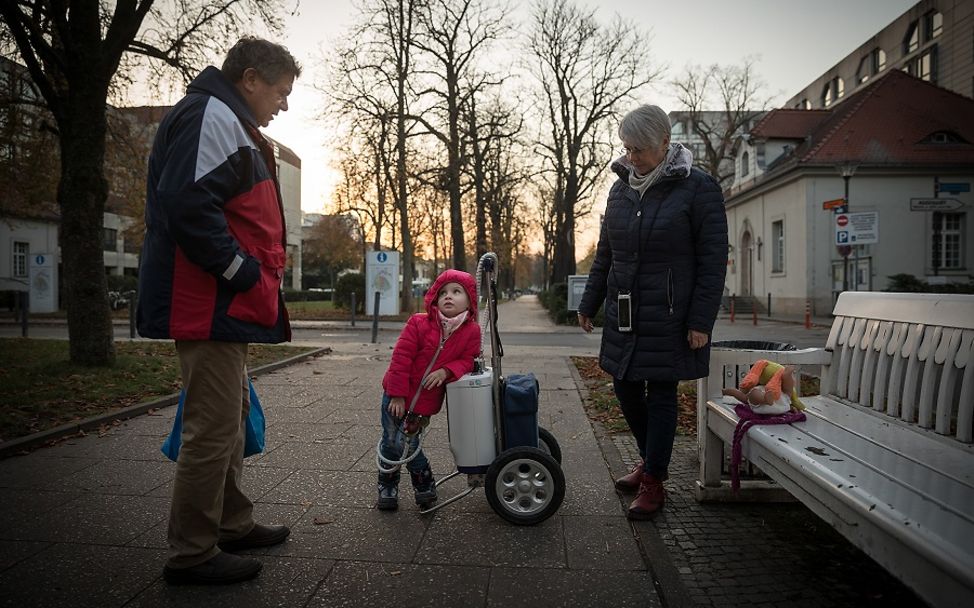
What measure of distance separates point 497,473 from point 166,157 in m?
2.09

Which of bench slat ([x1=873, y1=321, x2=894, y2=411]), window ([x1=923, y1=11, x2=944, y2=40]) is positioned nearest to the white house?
window ([x1=923, y1=11, x2=944, y2=40])

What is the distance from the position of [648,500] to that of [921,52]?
46.6 m

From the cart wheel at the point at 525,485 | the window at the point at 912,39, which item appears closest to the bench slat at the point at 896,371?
the cart wheel at the point at 525,485

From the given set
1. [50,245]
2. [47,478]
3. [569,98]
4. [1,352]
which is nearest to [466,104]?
[569,98]

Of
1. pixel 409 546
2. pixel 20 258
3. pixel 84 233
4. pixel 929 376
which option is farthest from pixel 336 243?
pixel 929 376

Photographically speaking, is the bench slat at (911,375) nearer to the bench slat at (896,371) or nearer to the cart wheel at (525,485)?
the bench slat at (896,371)

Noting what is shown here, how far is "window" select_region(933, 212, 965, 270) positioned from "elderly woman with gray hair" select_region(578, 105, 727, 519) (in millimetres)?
30681

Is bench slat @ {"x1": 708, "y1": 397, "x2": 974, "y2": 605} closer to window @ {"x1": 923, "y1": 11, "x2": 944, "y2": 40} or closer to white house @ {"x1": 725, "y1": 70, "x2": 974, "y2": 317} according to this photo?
white house @ {"x1": 725, "y1": 70, "x2": 974, "y2": 317}

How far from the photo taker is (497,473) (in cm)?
332

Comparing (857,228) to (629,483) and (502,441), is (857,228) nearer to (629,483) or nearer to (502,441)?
(629,483)

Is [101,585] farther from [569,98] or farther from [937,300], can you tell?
[569,98]

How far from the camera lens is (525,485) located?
133 inches

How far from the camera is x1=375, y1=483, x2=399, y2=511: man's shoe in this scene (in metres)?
3.60

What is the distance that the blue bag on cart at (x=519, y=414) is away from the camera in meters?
3.38
